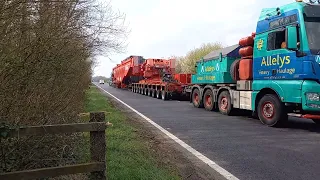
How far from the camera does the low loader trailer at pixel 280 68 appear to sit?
9312 mm

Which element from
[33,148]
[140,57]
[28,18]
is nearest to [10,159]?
[33,148]

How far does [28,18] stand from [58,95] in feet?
6.36

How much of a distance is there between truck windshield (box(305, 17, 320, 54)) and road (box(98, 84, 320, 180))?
2.34 meters

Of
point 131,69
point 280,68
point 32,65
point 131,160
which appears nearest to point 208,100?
point 280,68

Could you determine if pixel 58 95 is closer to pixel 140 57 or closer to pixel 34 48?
pixel 34 48

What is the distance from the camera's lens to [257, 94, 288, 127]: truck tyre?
407 inches

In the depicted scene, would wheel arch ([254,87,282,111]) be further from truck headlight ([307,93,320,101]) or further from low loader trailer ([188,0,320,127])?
truck headlight ([307,93,320,101])

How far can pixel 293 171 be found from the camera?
580 centimetres

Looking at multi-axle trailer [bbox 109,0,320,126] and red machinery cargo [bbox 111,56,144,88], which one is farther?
red machinery cargo [bbox 111,56,144,88]

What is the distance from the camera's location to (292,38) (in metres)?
9.52

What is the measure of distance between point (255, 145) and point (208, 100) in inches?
336

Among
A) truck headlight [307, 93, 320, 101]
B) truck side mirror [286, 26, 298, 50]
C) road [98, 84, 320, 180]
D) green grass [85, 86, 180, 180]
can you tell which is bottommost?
road [98, 84, 320, 180]

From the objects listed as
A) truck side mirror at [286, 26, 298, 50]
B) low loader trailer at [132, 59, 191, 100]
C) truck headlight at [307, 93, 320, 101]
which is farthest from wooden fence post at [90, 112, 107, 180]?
low loader trailer at [132, 59, 191, 100]

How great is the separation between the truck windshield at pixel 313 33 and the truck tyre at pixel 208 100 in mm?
6871
